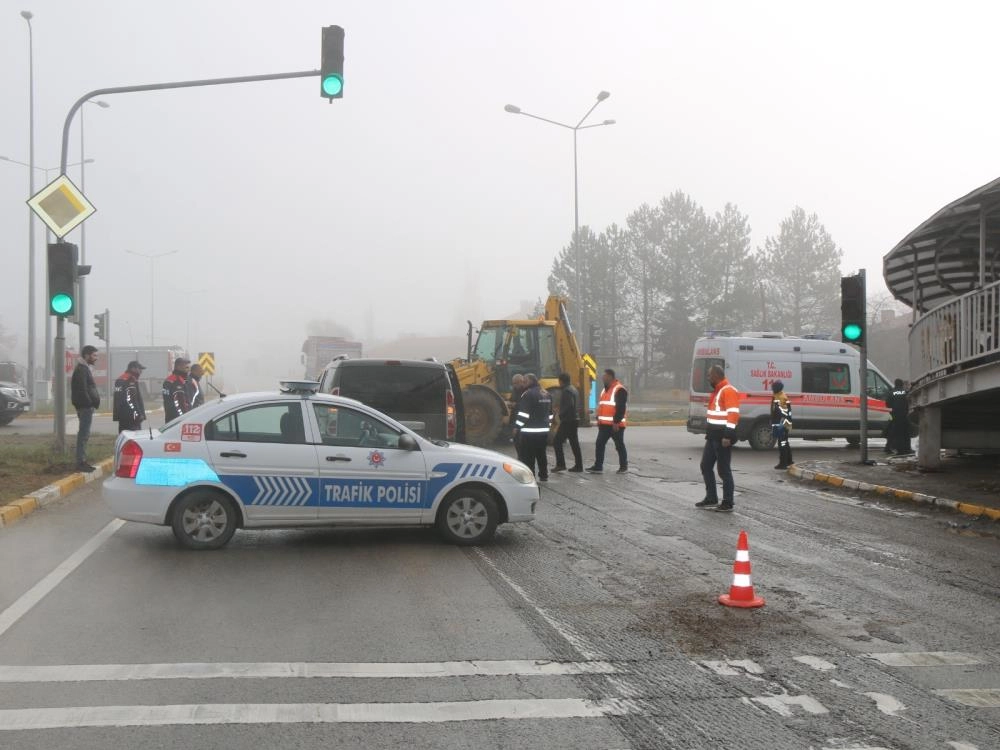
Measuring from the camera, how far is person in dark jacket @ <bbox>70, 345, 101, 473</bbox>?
47.0 ft

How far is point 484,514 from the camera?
9719mm

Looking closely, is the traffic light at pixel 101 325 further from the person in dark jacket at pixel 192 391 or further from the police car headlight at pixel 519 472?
the police car headlight at pixel 519 472

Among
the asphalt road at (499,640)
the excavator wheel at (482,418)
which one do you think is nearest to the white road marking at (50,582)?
the asphalt road at (499,640)

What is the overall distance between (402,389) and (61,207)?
239 inches

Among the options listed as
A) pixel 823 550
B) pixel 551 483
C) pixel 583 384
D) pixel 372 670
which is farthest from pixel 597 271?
pixel 372 670

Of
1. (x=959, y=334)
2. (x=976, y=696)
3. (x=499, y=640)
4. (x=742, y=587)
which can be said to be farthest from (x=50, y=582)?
(x=959, y=334)

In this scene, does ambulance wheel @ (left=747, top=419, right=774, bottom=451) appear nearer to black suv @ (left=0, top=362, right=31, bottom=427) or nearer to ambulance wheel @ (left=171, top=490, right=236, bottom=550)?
ambulance wheel @ (left=171, top=490, right=236, bottom=550)

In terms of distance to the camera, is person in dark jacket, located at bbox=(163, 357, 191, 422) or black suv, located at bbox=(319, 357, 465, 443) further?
Answer: person in dark jacket, located at bbox=(163, 357, 191, 422)

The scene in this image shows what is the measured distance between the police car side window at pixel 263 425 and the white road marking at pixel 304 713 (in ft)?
14.7

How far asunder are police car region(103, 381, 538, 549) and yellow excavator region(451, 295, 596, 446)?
11.5 m

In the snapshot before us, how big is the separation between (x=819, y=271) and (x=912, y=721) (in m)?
60.5

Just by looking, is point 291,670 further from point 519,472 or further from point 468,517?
point 519,472

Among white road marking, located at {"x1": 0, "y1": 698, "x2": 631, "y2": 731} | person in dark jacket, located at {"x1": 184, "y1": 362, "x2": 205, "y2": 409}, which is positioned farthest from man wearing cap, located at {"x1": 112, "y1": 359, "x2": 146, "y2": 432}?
white road marking, located at {"x1": 0, "y1": 698, "x2": 631, "y2": 731}

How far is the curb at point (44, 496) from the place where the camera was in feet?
35.3
